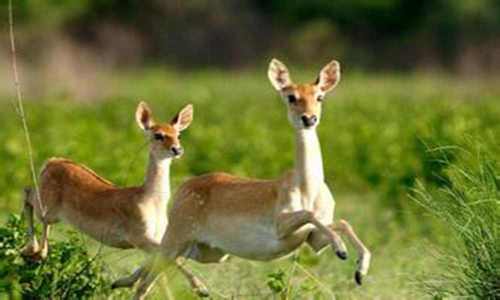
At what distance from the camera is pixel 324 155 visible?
874 inches

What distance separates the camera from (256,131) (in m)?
23.8

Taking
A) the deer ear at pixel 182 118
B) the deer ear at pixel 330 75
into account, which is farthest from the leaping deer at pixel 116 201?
the deer ear at pixel 330 75

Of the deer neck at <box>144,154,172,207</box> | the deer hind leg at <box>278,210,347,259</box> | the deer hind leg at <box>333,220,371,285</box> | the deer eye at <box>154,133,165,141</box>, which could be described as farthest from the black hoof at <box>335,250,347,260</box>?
the deer eye at <box>154,133,165,141</box>

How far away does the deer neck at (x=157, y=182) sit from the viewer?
11.1 metres

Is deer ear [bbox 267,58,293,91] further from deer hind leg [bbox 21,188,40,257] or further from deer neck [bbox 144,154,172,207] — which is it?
deer hind leg [bbox 21,188,40,257]

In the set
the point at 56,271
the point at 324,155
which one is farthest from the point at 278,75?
the point at 324,155

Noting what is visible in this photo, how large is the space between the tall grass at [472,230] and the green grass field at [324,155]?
0.17m

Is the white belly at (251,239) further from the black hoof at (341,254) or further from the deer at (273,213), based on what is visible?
the black hoof at (341,254)

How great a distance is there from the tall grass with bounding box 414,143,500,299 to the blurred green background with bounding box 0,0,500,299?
4 cm

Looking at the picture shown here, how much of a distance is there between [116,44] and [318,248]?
1619 inches

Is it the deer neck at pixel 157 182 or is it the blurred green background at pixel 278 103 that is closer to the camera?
the deer neck at pixel 157 182

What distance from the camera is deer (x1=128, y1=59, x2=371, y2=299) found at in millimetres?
10016

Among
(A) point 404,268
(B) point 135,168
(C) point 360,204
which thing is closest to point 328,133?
(C) point 360,204

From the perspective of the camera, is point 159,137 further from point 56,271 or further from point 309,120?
point 309,120
